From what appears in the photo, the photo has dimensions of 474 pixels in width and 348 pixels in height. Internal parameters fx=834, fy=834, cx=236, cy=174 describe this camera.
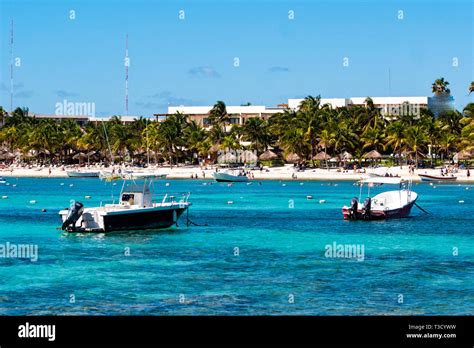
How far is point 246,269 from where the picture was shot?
39125mm

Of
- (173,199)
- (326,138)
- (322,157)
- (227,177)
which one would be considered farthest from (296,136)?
(173,199)

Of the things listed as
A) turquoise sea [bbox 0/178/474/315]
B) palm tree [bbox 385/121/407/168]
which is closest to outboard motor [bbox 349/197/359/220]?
turquoise sea [bbox 0/178/474/315]

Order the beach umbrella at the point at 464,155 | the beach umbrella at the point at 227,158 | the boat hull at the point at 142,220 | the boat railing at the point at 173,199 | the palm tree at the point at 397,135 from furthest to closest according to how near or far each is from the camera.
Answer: the beach umbrella at the point at 227,158
the palm tree at the point at 397,135
the beach umbrella at the point at 464,155
the boat railing at the point at 173,199
the boat hull at the point at 142,220

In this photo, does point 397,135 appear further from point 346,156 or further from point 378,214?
point 378,214

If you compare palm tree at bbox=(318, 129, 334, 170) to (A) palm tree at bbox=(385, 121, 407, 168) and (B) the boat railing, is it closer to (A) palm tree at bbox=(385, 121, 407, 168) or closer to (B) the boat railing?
(A) palm tree at bbox=(385, 121, 407, 168)

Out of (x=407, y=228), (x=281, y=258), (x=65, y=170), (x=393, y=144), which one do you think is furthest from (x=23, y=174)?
(x=281, y=258)

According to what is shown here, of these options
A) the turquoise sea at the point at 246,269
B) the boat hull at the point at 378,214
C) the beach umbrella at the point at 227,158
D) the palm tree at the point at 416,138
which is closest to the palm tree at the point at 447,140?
the palm tree at the point at 416,138

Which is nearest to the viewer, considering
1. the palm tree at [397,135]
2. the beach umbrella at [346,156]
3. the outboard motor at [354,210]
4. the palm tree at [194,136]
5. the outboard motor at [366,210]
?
the outboard motor at [366,210]

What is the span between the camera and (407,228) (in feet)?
200

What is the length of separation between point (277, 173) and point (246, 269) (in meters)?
120

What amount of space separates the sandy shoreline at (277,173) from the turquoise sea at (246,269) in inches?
2507

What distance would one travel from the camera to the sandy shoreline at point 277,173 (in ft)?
460

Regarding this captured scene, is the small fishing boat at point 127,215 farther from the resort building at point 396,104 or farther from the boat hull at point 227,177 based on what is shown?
the resort building at point 396,104

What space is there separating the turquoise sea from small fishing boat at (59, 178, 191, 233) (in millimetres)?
869
